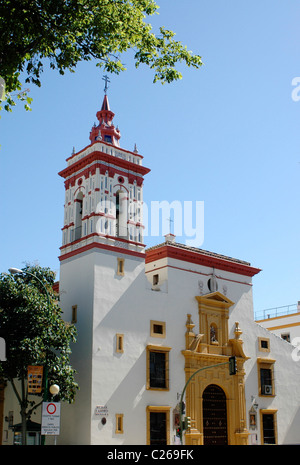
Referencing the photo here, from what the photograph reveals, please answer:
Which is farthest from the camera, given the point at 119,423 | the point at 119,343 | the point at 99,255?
the point at 99,255

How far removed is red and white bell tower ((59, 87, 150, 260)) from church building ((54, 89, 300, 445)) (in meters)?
0.07

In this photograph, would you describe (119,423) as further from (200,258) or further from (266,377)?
(266,377)

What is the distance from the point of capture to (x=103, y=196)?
1281 inches

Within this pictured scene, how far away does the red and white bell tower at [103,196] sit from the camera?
1262 inches

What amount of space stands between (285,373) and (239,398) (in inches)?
231

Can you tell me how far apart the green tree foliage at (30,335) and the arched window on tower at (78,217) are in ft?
20.3

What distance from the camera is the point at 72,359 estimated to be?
1195 inches

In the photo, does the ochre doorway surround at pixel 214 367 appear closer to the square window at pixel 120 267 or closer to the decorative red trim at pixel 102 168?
the square window at pixel 120 267

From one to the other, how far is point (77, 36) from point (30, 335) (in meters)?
16.8

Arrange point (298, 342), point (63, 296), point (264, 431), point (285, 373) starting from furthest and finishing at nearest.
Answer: point (298, 342) → point (285, 373) → point (264, 431) → point (63, 296)

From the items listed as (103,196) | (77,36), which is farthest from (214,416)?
(77,36)

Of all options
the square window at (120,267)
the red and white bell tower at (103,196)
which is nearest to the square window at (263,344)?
the red and white bell tower at (103,196)

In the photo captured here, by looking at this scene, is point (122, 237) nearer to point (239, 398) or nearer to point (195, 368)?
point (195, 368)
